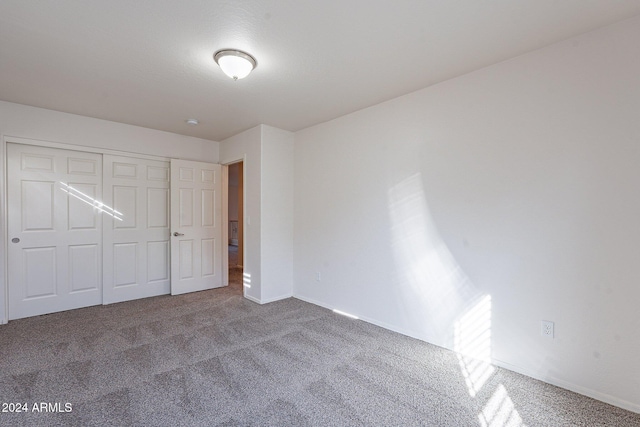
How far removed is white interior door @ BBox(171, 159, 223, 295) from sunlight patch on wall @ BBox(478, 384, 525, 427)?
4104mm

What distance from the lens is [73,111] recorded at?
3625mm

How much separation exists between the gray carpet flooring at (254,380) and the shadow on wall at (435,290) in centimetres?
12

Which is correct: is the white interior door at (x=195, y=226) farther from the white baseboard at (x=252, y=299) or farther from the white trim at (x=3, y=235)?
the white trim at (x=3, y=235)

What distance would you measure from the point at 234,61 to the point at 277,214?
2.30 meters

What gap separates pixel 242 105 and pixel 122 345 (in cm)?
272

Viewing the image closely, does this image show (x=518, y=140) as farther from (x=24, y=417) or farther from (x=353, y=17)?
(x=24, y=417)

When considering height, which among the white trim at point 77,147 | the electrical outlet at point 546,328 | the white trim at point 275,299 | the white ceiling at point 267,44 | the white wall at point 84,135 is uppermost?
the white ceiling at point 267,44

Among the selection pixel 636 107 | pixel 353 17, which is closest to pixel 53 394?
pixel 353 17

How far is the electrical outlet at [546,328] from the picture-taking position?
219 centimetres

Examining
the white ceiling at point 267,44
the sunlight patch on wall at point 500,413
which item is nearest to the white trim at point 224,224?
the white ceiling at point 267,44

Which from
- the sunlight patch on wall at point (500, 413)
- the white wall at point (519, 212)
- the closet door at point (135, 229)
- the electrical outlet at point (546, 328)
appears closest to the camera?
the sunlight patch on wall at point (500, 413)

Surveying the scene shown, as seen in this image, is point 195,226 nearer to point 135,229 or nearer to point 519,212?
point 135,229

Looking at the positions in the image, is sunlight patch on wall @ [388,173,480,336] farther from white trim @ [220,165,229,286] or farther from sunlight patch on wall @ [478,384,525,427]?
white trim @ [220,165,229,286]

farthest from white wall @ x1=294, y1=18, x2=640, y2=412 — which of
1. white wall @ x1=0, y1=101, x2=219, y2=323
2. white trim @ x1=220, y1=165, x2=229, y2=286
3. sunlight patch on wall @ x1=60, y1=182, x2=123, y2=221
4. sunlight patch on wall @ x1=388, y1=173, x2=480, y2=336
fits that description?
sunlight patch on wall @ x1=60, y1=182, x2=123, y2=221
